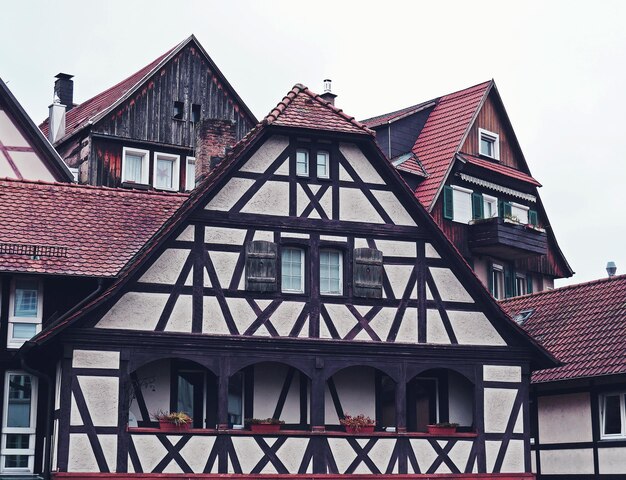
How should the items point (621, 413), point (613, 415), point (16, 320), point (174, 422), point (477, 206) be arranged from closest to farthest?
point (174, 422), point (16, 320), point (621, 413), point (613, 415), point (477, 206)

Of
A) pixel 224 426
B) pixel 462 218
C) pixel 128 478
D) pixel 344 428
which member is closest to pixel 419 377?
pixel 344 428

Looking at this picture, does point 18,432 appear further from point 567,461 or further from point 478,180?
point 478,180

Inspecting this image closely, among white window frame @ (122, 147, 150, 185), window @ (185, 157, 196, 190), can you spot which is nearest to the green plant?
white window frame @ (122, 147, 150, 185)

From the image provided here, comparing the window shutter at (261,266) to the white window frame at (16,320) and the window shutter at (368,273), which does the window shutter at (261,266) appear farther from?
the white window frame at (16,320)

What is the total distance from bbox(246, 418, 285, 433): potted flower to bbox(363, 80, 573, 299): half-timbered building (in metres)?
17.8

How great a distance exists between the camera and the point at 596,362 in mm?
35719

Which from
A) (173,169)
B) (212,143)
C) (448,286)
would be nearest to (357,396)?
(448,286)

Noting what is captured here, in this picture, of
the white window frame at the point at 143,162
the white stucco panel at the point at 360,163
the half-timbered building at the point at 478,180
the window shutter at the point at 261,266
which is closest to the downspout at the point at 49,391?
the window shutter at the point at 261,266

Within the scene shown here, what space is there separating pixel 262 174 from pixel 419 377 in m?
6.26

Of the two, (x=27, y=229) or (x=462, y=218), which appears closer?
(x=27, y=229)

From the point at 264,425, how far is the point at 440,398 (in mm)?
5199

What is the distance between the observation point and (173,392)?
3266 cm

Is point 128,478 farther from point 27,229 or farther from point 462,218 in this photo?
point 462,218

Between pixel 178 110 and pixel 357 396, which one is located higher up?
pixel 178 110
